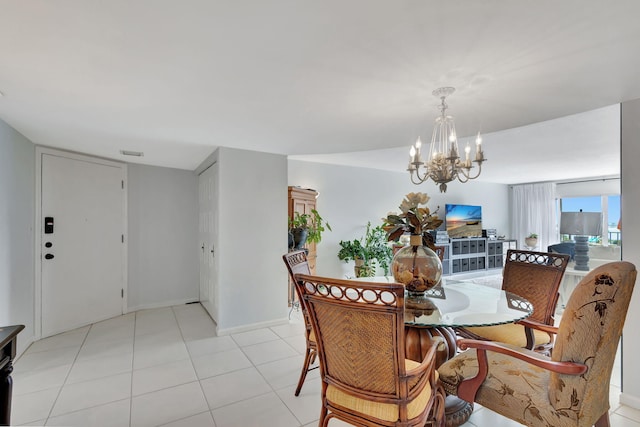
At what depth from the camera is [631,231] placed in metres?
2.11

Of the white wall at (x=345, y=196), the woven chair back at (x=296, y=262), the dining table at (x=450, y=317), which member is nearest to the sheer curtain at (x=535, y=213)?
the white wall at (x=345, y=196)

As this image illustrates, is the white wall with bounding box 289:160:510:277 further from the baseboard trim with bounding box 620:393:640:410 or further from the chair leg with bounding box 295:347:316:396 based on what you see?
the baseboard trim with bounding box 620:393:640:410

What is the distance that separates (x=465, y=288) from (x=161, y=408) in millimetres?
2413

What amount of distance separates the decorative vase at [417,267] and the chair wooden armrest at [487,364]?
549 millimetres

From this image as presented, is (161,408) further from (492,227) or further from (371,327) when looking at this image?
(492,227)

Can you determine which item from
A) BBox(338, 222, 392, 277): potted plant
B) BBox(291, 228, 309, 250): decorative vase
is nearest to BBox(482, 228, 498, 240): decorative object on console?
BBox(338, 222, 392, 277): potted plant

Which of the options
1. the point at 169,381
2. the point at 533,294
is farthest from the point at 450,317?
the point at 169,381

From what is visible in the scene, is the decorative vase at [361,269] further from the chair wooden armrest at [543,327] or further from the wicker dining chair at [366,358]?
the wicker dining chair at [366,358]

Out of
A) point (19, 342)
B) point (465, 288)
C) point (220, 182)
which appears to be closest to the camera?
point (465, 288)

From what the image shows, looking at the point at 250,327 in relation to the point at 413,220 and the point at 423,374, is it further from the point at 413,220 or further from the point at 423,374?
the point at 423,374

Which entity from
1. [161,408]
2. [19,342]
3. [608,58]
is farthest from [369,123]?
[19,342]

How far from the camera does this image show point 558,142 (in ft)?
13.4

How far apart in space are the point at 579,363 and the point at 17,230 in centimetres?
412

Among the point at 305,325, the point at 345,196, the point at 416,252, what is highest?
the point at 345,196
